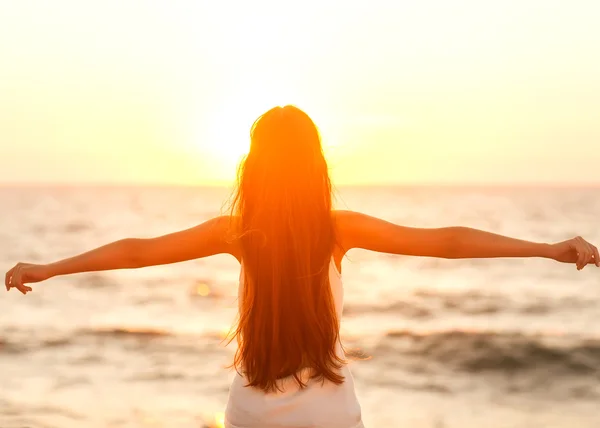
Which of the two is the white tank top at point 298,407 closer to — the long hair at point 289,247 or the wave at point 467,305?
the long hair at point 289,247

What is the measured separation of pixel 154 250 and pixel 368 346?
34.0 ft

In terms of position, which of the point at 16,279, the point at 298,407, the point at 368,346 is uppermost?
the point at 16,279

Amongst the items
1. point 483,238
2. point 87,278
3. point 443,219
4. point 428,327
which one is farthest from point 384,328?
point 443,219

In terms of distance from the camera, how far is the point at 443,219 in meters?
51.2

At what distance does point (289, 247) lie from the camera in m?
2.66

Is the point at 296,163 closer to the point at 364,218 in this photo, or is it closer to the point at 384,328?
the point at 364,218

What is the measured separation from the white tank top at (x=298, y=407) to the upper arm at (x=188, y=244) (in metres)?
0.52

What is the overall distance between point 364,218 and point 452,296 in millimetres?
16408

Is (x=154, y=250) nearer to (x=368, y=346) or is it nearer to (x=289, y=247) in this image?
(x=289, y=247)

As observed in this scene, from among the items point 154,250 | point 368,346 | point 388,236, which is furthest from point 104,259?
point 368,346

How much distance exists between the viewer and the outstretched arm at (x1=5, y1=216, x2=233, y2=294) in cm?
277

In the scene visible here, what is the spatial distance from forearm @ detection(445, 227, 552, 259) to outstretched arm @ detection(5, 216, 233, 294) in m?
0.83

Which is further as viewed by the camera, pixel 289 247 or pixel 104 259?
pixel 104 259

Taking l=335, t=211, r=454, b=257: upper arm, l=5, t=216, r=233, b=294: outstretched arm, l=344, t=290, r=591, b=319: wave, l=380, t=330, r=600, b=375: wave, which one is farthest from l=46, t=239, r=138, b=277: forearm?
l=344, t=290, r=591, b=319: wave
